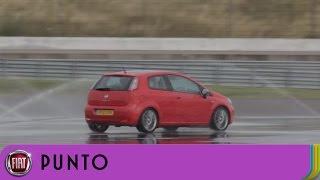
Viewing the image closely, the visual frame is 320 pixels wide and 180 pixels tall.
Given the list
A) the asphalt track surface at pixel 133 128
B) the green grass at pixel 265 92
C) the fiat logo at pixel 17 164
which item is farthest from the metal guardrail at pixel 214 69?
the fiat logo at pixel 17 164

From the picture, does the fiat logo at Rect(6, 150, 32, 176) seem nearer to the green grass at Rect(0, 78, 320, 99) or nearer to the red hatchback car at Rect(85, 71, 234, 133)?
the red hatchback car at Rect(85, 71, 234, 133)

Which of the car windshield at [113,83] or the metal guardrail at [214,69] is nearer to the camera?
the car windshield at [113,83]

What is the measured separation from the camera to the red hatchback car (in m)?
4.90

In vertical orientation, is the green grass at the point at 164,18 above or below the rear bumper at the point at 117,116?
above

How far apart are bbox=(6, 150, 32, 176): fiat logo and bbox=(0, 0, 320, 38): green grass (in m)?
2.94

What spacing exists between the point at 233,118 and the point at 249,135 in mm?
192

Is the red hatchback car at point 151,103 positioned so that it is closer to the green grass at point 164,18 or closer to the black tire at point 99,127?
the black tire at point 99,127

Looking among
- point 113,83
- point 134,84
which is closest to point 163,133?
point 134,84

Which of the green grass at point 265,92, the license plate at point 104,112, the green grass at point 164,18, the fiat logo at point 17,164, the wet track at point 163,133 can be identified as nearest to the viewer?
the fiat logo at point 17,164

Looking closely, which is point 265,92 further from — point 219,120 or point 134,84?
point 134,84

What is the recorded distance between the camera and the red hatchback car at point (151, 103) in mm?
4898

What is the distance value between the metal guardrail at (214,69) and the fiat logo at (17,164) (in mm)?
873

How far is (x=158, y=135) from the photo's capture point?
191 inches

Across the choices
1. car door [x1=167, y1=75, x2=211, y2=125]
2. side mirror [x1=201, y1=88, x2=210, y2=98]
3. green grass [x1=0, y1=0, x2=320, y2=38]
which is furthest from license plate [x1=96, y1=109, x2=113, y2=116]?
green grass [x1=0, y1=0, x2=320, y2=38]
